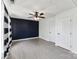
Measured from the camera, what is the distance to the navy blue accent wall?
22.9ft

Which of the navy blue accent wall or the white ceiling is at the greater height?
the white ceiling

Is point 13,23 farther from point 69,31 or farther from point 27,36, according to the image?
point 69,31

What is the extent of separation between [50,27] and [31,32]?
2.73 m

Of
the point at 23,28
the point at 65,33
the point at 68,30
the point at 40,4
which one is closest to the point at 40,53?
the point at 65,33

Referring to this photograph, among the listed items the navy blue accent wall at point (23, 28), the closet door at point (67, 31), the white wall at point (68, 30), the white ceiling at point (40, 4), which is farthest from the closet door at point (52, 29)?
the white ceiling at point (40, 4)

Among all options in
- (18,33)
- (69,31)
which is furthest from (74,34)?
(18,33)

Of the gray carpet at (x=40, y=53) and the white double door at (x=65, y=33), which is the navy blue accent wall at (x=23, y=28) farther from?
the white double door at (x=65, y=33)

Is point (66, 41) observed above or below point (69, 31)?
below

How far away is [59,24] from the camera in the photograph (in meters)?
4.98

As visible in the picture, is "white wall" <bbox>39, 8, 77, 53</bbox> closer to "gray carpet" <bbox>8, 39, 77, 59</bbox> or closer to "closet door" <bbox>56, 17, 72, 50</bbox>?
"closet door" <bbox>56, 17, 72, 50</bbox>

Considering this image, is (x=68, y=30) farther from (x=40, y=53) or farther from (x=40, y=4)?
(x=40, y=4)

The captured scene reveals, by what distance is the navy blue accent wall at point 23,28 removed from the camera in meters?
6.98

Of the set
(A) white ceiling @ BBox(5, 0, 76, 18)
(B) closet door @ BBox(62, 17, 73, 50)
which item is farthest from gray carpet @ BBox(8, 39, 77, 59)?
(A) white ceiling @ BBox(5, 0, 76, 18)

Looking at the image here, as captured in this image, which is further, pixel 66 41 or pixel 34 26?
pixel 34 26
